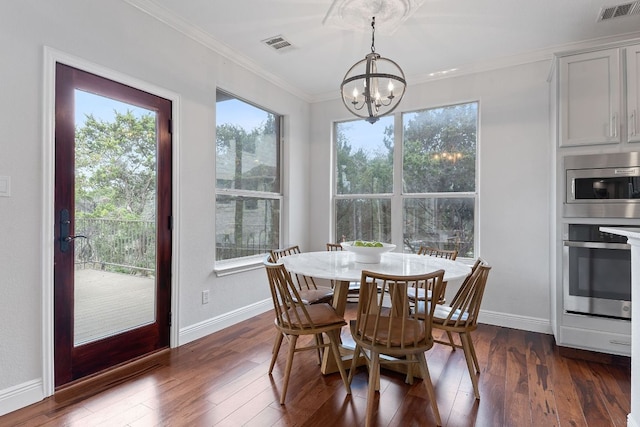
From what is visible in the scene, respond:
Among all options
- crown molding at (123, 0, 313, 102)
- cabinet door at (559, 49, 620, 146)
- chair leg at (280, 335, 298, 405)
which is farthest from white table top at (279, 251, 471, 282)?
crown molding at (123, 0, 313, 102)

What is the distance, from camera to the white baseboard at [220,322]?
3.00 meters

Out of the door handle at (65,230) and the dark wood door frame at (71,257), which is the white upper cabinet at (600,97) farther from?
the door handle at (65,230)

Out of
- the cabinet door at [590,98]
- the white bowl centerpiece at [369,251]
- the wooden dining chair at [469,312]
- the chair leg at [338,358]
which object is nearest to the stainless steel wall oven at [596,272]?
the cabinet door at [590,98]

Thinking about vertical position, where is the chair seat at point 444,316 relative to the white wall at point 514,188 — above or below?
below

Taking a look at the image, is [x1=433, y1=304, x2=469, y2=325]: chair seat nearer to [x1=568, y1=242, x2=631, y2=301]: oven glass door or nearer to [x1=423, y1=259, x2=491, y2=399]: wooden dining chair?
[x1=423, y1=259, x2=491, y2=399]: wooden dining chair

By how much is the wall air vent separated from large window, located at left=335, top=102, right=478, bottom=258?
1239 mm

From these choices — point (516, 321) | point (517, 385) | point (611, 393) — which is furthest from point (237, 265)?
point (611, 393)

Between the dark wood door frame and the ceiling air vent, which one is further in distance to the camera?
the ceiling air vent

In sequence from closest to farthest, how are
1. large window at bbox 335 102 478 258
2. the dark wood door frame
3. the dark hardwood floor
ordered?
the dark hardwood floor → the dark wood door frame → large window at bbox 335 102 478 258

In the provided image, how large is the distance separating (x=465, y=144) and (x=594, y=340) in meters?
2.16

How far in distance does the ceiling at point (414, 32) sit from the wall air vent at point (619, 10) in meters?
0.04

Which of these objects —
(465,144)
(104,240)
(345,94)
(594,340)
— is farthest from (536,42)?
(104,240)

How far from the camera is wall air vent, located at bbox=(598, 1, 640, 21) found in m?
2.55

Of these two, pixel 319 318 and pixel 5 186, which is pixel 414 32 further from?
pixel 5 186
